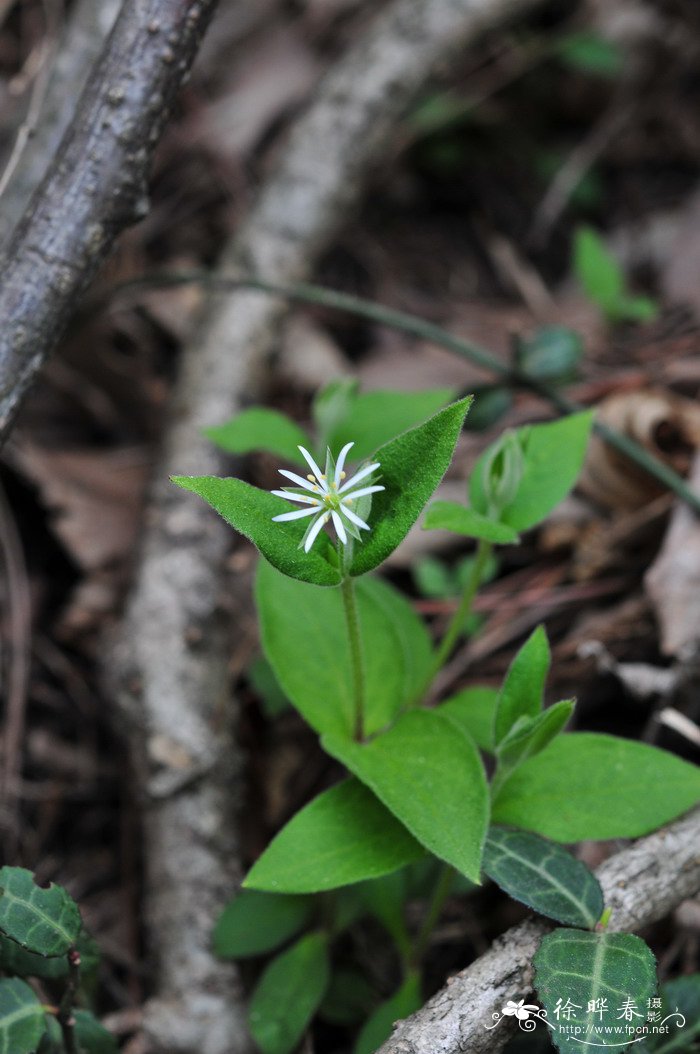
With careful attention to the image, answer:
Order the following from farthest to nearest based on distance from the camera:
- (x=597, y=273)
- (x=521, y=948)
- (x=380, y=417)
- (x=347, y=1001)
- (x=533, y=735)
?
(x=597, y=273) → (x=380, y=417) → (x=347, y=1001) → (x=533, y=735) → (x=521, y=948)

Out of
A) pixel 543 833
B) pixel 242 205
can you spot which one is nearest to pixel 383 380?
pixel 242 205

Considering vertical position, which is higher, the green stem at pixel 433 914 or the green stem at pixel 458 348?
the green stem at pixel 458 348

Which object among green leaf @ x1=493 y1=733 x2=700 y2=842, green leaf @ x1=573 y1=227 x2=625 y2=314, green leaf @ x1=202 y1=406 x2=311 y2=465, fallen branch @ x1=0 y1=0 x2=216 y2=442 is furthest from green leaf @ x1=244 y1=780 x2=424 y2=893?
green leaf @ x1=573 y1=227 x2=625 y2=314

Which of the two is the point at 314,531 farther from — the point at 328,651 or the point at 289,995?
the point at 289,995

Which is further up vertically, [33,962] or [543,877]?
[543,877]

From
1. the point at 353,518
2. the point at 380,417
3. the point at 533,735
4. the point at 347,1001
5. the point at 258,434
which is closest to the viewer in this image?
the point at 353,518

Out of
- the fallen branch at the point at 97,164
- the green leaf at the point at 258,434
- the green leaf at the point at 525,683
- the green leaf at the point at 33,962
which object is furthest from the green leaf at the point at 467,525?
the green leaf at the point at 33,962

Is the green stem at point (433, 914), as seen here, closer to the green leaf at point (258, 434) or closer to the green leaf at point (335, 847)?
the green leaf at point (335, 847)

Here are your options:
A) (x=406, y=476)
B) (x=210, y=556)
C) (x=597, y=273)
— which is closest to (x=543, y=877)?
(x=406, y=476)

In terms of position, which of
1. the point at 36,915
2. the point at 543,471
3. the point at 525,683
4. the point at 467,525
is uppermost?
the point at 543,471
